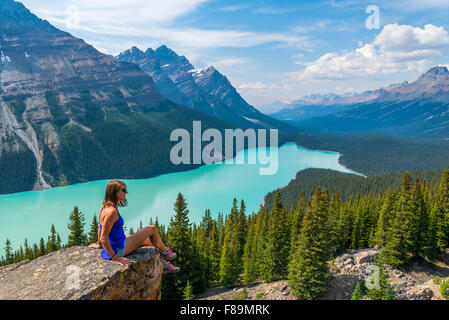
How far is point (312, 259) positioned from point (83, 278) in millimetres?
24908

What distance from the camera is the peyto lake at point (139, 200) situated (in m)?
104

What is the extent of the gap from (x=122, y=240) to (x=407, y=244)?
39492 millimetres

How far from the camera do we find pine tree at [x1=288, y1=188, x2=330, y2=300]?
2698 cm

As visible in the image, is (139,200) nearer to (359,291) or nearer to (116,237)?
(359,291)

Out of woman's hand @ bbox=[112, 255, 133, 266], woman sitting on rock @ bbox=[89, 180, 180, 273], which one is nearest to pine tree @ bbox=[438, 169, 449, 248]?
woman sitting on rock @ bbox=[89, 180, 180, 273]

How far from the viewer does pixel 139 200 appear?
136625 millimetres

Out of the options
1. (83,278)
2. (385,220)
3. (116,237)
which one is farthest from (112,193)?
(385,220)

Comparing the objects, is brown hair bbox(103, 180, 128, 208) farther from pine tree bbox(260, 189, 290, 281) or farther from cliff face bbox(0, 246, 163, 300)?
pine tree bbox(260, 189, 290, 281)

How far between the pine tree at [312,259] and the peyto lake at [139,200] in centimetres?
8183

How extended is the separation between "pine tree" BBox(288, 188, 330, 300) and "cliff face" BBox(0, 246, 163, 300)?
73.0 feet
